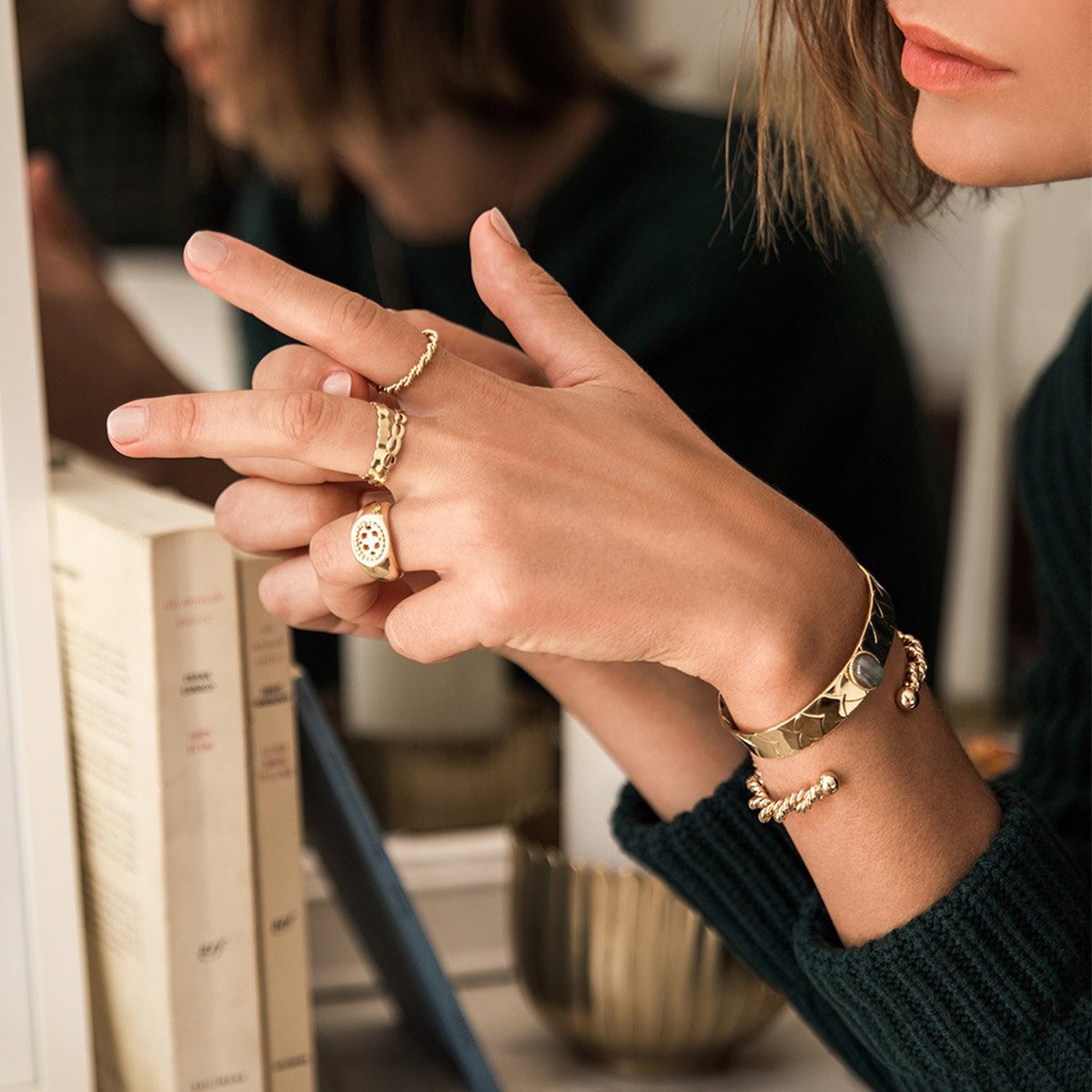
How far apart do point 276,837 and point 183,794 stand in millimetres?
54

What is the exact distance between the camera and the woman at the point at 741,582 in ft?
1.52

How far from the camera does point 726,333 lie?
1.14 m

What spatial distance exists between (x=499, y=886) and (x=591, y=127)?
0.71 m

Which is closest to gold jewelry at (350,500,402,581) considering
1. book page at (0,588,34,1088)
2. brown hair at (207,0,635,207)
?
book page at (0,588,34,1088)

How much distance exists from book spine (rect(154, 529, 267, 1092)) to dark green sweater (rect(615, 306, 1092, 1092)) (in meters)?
0.18

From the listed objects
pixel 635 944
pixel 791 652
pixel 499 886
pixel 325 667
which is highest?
pixel 791 652

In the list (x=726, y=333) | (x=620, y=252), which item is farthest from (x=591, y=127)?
(x=726, y=333)

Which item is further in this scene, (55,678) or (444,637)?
(55,678)

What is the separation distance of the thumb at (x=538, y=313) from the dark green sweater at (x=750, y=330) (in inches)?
22.5

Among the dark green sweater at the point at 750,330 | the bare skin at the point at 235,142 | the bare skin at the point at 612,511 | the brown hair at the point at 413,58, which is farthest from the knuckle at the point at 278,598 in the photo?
the brown hair at the point at 413,58

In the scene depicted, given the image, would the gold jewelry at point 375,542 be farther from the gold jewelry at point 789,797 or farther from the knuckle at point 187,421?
the gold jewelry at point 789,797

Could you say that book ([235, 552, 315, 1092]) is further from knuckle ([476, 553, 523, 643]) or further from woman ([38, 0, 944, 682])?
woman ([38, 0, 944, 682])

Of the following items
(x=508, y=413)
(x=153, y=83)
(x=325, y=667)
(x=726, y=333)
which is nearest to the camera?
(x=508, y=413)

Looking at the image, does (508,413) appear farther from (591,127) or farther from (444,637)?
(591,127)
